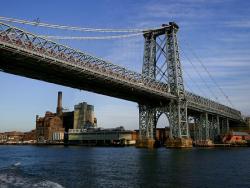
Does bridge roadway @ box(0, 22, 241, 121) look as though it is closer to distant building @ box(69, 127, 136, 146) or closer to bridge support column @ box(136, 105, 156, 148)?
bridge support column @ box(136, 105, 156, 148)

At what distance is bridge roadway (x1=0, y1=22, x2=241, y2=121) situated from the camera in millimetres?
59469

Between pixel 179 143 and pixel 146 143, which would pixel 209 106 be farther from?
pixel 179 143

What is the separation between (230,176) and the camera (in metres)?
38.1

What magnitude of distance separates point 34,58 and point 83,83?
20724mm

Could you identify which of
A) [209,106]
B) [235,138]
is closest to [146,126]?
[209,106]

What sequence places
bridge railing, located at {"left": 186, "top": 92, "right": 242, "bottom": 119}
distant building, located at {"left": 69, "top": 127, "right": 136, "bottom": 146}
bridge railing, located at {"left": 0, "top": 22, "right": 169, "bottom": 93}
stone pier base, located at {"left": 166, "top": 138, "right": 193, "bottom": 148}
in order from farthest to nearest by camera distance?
distant building, located at {"left": 69, "top": 127, "right": 136, "bottom": 146} < bridge railing, located at {"left": 186, "top": 92, "right": 242, "bottom": 119} < stone pier base, located at {"left": 166, "top": 138, "right": 193, "bottom": 148} < bridge railing, located at {"left": 0, "top": 22, "right": 169, "bottom": 93}

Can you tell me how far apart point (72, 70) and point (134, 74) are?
2284 cm

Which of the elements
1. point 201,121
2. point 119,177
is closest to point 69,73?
point 119,177

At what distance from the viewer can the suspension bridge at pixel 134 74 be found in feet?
202

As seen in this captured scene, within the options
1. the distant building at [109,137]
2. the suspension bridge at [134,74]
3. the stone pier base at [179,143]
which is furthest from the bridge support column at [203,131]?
the distant building at [109,137]

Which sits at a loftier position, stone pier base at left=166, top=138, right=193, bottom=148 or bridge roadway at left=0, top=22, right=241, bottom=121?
bridge roadway at left=0, top=22, right=241, bottom=121

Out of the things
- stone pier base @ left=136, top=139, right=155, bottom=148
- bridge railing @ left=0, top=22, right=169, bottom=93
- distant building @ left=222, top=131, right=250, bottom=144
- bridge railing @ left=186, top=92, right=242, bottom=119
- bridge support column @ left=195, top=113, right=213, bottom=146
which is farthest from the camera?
distant building @ left=222, top=131, right=250, bottom=144

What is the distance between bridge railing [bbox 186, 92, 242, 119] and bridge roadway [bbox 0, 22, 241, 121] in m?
12.5

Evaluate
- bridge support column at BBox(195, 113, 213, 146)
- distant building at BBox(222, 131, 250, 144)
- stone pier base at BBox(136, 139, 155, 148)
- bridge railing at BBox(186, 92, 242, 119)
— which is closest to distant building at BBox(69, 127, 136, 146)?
bridge railing at BBox(186, 92, 242, 119)
